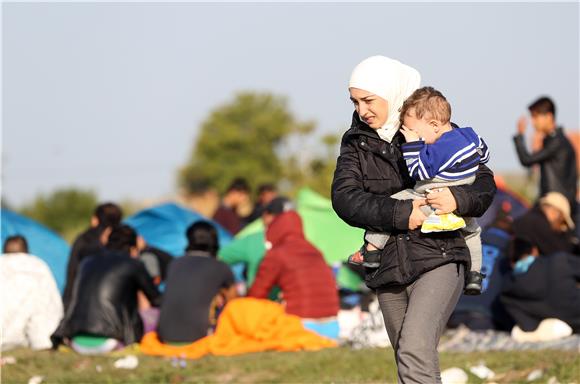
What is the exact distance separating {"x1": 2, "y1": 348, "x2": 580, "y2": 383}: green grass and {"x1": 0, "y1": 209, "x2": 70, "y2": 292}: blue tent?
3898 mm

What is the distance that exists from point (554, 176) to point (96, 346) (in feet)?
18.2

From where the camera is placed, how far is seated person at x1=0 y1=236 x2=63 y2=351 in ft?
32.3

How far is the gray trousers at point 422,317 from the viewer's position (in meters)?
4.82

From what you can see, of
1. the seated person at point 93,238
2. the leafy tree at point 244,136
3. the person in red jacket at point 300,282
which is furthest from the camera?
the leafy tree at point 244,136

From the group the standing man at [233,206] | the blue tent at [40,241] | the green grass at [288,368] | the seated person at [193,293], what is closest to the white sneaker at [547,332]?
the green grass at [288,368]

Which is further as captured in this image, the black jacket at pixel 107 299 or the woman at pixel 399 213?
the black jacket at pixel 107 299

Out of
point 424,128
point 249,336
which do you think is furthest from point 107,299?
point 424,128

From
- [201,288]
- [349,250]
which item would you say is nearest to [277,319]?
[201,288]

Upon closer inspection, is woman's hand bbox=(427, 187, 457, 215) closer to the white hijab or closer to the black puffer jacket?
the black puffer jacket

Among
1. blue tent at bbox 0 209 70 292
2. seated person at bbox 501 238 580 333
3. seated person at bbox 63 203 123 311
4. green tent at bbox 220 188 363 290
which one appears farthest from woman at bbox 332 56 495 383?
blue tent at bbox 0 209 70 292

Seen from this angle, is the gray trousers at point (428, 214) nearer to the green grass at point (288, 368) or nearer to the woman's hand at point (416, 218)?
the woman's hand at point (416, 218)

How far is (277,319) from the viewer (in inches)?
370

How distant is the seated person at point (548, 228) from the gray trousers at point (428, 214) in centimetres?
482

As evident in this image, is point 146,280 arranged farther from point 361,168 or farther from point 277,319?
point 361,168
